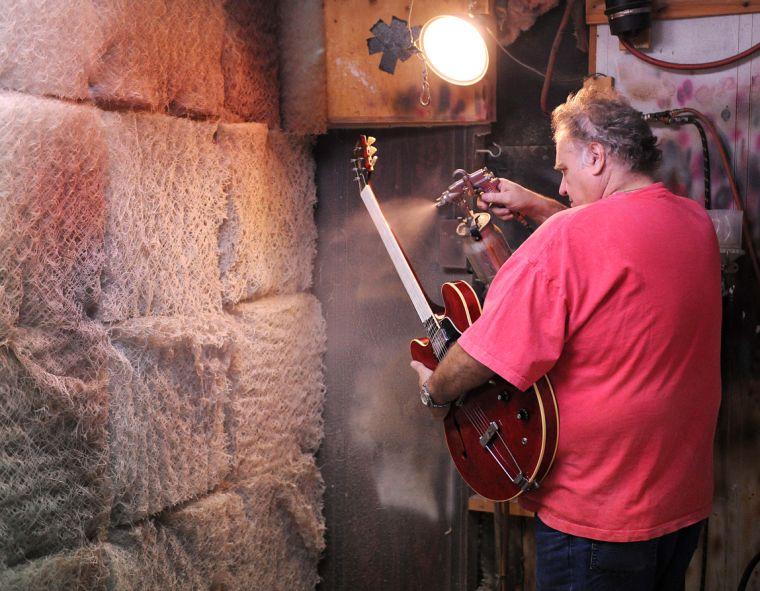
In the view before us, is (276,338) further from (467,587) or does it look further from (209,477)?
(467,587)

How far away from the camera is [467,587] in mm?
3092

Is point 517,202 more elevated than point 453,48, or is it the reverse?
point 453,48

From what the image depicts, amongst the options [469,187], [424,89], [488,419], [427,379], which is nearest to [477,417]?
[488,419]

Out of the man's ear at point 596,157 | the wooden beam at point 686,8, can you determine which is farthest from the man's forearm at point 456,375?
the wooden beam at point 686,8

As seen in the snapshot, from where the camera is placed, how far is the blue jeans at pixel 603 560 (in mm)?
1908

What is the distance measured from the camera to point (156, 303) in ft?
7.44

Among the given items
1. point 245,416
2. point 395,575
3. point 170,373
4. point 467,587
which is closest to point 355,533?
point 395,575

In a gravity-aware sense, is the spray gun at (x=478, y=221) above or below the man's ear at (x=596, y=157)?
below

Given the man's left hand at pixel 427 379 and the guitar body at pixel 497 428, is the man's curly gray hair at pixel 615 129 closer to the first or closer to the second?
the guitar body at pixel 497 428

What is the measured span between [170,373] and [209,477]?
40cm

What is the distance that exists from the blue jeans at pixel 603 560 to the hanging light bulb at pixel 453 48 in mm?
1529

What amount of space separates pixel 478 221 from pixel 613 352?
2.70 feet

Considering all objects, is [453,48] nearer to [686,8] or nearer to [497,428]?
[686,8]

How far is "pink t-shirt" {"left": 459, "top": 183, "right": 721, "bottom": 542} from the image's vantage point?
182cm
